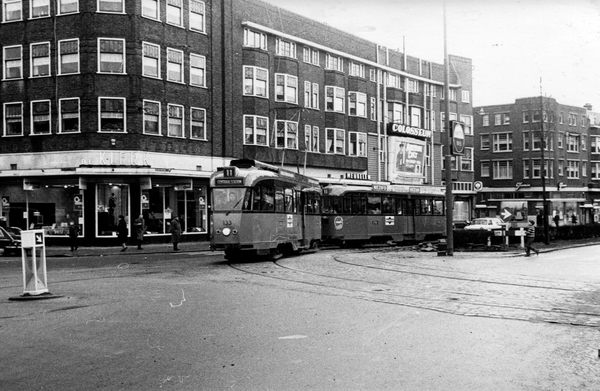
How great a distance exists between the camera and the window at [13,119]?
37.1 meters

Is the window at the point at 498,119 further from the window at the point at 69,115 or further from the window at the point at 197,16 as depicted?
the window at the point at 69,115

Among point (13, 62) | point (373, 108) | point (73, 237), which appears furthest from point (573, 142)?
point (73, 237)

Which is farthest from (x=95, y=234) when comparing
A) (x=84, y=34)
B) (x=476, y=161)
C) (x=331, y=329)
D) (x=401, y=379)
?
(x=476, y=161)

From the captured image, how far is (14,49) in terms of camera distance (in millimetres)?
37250

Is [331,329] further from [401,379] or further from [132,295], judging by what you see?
[132,295]

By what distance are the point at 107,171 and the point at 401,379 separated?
99.2 ft

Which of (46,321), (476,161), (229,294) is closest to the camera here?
(46,321)

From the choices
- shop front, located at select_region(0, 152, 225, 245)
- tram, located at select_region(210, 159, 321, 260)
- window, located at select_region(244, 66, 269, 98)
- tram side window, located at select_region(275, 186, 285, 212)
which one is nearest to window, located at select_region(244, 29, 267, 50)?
window, located at select_region(244, 66, 269, 98)

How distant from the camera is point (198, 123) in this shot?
130ft

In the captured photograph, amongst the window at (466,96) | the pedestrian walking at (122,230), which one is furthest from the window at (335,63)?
the pedestrian walking at (122,230)

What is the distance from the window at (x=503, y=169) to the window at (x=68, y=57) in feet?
207

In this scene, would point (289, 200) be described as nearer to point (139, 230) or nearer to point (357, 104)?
point (139, 230)

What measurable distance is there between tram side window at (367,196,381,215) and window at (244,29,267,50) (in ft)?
47.1

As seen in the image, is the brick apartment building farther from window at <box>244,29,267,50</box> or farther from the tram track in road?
the tram track in road
